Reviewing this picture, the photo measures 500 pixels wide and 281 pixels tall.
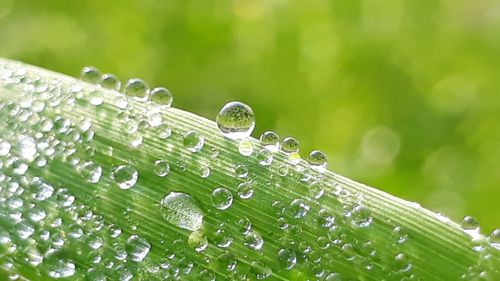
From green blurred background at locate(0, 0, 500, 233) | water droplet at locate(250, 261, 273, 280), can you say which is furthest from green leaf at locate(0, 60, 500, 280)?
green blurred background at locate(0, 0, 500, 233)

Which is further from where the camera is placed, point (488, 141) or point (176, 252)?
point (488, 141)

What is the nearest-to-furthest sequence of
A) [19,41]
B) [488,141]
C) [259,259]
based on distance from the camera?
[259,259]
[488,141]
[19,41]

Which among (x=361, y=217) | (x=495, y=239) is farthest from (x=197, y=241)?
(x=495, y=239)

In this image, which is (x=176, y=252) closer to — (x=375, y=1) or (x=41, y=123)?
(x=41, y=123)

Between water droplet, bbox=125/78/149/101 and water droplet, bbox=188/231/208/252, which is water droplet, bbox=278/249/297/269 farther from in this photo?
water droplet, bbox=125/78/149/101

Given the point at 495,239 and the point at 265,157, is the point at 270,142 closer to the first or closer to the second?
the point at 265,157

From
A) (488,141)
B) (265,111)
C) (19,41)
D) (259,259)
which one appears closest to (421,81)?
(488,141)

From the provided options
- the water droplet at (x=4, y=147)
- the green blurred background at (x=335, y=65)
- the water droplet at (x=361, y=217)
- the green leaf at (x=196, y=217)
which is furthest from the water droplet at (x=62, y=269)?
the green blurred background at (x=335, y=65)
